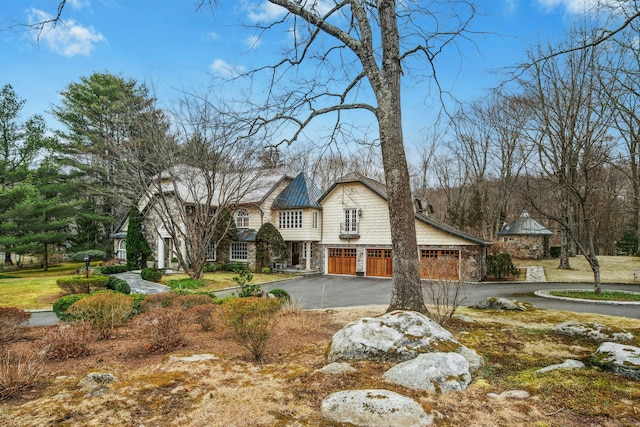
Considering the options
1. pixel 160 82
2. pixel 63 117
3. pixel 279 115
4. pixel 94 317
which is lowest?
pixel 94 317

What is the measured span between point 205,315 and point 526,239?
96.0 feet

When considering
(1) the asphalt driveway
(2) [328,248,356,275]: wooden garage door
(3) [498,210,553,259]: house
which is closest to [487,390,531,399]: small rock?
(1) the asphalt driveway

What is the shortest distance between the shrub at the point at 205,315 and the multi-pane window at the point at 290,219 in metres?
17.1

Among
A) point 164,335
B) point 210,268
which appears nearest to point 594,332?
point 164,335

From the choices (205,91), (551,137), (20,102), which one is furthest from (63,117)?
(551,137)

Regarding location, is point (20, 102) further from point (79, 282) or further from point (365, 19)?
point (365, 19)

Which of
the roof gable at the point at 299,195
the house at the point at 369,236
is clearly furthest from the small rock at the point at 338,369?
the roof gable at the point at 299,195

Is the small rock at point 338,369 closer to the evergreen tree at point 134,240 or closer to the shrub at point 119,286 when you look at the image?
the shrub at point 119,286

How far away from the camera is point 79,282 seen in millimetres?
13000

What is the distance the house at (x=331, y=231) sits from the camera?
19828 mm

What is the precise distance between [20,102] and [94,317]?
28.6m

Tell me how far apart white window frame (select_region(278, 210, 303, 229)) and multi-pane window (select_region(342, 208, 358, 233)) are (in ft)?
10.2

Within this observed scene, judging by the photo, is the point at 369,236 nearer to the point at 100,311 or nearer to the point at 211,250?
the point at 211,250

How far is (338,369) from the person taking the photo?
4.29 m
